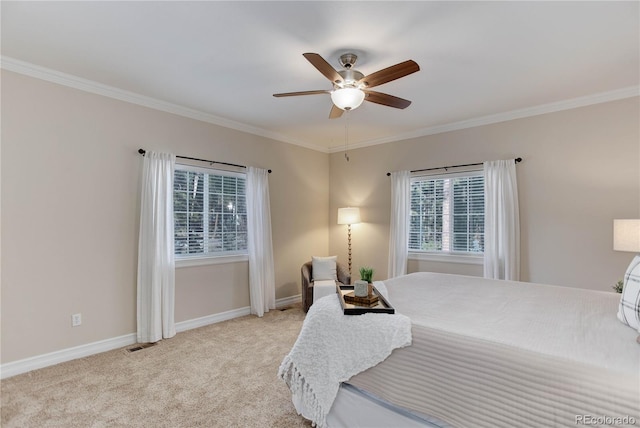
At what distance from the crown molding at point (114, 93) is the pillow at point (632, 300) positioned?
416cm

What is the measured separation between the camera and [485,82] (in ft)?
10.2

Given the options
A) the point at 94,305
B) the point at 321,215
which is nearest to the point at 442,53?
the point at 321,215

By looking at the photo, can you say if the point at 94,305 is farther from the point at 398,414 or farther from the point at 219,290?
the point at 398,414

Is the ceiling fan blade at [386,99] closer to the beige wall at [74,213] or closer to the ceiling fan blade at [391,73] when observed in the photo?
the ceiling fan blade at [391,73]

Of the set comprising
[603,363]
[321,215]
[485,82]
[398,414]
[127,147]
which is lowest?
[398,414]

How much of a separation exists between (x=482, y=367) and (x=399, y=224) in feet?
11.2

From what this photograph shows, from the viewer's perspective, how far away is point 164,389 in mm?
2480

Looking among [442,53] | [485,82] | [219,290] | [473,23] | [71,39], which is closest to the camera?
[473,23]

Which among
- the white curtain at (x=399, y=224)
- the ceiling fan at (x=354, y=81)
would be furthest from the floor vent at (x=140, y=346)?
the white curtain at (x=399, y=224)

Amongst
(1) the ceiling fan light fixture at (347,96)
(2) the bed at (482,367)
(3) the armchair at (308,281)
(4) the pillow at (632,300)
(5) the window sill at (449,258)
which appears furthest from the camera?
(3) the armchair at (308,281)

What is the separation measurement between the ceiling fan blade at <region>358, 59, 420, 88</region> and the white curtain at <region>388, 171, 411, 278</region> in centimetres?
252

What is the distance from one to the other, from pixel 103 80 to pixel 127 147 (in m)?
0.67

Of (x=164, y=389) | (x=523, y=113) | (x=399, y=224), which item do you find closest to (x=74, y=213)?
(x=164, y=389)

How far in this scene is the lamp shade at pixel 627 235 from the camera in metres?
2.68
